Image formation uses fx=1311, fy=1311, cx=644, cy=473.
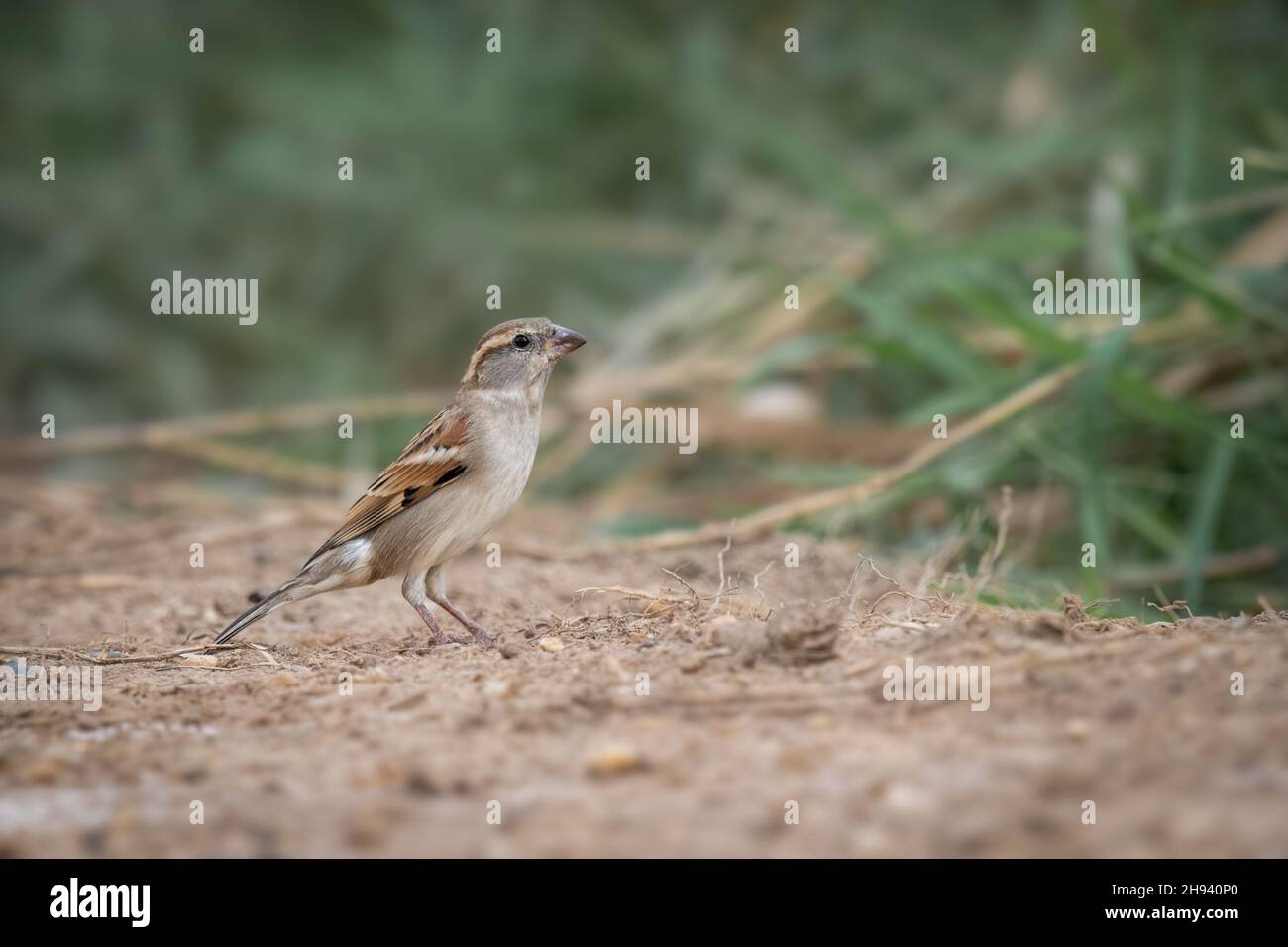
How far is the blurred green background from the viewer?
5.77 metres

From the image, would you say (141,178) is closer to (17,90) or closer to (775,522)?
(17,90)

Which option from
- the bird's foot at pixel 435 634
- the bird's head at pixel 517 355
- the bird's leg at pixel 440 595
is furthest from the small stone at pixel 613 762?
the bird's head at pixel 517 355

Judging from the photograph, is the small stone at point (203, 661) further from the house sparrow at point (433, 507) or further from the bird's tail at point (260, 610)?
the house sparrow at point (433, 507)

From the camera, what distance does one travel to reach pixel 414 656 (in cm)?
386

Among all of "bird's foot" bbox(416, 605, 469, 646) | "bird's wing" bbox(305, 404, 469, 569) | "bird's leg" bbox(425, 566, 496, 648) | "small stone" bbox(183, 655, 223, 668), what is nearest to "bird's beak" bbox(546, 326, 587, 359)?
"bird's wing" bbox(305, 404, 469, 569)

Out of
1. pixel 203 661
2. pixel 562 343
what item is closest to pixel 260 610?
pixel 203 661

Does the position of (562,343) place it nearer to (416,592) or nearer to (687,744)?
(416,592)

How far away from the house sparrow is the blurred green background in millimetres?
1506

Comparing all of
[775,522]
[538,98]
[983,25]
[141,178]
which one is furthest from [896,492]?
[141,178]

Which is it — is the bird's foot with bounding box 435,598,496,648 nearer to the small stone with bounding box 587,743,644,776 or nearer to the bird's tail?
the bird's tail

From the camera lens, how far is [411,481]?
4516 mm

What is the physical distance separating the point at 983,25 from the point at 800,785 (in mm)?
7660

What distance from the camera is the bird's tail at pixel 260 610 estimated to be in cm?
421

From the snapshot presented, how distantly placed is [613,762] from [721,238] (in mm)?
6473
